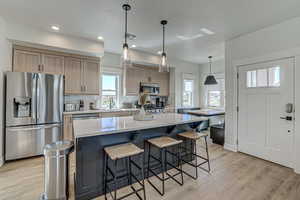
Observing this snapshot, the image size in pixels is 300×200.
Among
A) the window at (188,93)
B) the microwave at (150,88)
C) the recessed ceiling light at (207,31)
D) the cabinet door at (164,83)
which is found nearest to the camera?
the recessed ceiling light at (207,31)

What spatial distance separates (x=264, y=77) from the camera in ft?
10.1

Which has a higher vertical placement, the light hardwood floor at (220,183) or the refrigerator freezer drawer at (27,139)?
the refrigerator freezer drawer at (27,139)

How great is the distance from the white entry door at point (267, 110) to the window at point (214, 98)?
8.58 ft

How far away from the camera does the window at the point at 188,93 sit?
6.34 m

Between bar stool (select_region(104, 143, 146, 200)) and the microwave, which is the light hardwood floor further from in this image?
the microwave

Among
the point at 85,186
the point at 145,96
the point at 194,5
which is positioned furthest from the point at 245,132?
the point at 85,186

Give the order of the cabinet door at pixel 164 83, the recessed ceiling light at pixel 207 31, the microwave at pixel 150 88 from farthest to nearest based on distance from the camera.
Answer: the cabinet door at pixel 164 83 < the microwave at pixel 150 88 < the recessed ceiling light at pixel 207 31

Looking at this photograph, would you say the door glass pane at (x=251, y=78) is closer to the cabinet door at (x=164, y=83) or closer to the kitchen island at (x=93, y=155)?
the kitchen island at (x=93, y=155)

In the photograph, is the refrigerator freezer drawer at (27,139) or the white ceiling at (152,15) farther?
the refrigerator freezer drawer at (27,139)

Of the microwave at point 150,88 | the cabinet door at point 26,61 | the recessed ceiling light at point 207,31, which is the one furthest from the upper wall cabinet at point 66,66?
the recessed ceiling light at point 207,31

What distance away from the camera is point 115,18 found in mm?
2740

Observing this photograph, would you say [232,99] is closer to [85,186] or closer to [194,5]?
[194,5]

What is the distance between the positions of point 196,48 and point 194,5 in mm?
2270

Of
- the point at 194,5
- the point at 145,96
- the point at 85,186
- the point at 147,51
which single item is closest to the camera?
the point at 85,186
